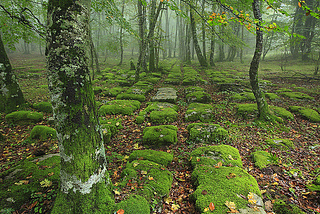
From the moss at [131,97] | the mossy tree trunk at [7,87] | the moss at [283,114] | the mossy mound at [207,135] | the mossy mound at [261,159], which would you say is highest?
the mossy tree trunk at [7,87]

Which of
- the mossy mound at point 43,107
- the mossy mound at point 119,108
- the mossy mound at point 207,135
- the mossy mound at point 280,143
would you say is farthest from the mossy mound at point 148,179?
the mossy mound at point 43,107

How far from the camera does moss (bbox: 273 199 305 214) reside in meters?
2.23

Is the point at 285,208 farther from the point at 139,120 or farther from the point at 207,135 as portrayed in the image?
the point at 139,120

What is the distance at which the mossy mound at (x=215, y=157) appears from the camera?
321 cm

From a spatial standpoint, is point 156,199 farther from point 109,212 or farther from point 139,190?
point 109,212

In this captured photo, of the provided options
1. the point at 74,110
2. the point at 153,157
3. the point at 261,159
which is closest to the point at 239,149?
the point at 261,159

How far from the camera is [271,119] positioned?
5500 millimetres

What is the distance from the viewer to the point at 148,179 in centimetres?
267

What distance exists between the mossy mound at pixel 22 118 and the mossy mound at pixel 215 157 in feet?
17.8

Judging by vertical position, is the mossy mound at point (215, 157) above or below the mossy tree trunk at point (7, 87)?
below

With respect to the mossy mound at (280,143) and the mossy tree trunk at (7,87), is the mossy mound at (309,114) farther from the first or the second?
the mossy tree trunk at (7,87)

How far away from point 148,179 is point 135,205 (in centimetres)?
60

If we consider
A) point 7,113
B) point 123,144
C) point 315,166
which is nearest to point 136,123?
point 123,144

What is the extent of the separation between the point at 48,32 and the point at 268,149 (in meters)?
5.49
